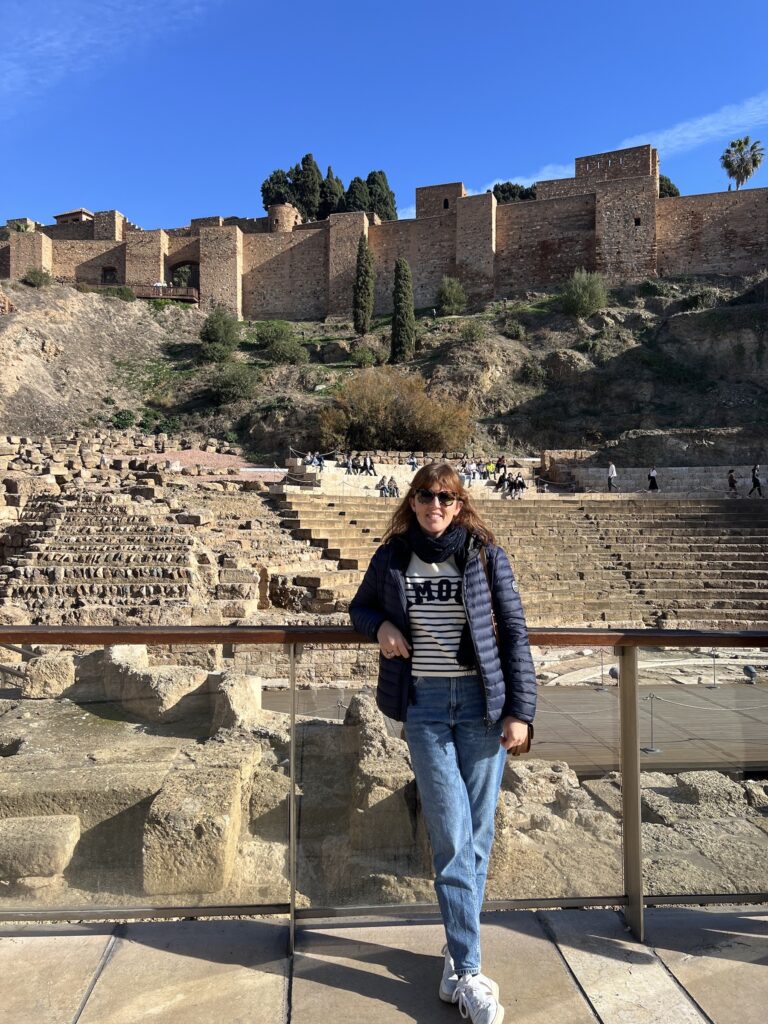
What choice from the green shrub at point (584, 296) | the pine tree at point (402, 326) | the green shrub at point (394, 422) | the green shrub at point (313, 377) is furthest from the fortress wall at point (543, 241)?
the green shrub at point (394, 422)

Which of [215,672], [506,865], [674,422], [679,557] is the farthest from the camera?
[674,422]

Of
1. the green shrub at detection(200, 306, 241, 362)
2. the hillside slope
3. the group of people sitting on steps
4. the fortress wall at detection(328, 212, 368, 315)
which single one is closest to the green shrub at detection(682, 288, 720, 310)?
the hillside slope

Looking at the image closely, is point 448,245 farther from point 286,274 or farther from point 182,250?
point 182,250

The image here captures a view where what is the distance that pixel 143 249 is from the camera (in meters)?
48.2

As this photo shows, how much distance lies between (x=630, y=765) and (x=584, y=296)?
123ft

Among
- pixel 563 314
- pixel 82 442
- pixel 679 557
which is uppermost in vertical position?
pixel 563 314

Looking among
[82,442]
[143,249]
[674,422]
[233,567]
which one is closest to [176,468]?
[82,442]

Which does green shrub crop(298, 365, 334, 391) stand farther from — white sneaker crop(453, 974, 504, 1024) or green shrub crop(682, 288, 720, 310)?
white sneaker crop(453, 974, 504, 1024)

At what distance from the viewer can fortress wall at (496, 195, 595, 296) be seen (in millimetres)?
42500

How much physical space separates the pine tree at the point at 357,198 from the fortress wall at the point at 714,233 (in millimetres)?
24360

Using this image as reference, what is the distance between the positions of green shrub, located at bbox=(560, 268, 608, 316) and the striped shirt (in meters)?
37.8

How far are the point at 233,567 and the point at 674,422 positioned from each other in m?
25.2

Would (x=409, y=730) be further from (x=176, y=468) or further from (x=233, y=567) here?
(x=176, y=468)

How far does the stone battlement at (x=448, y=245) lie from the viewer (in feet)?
135
